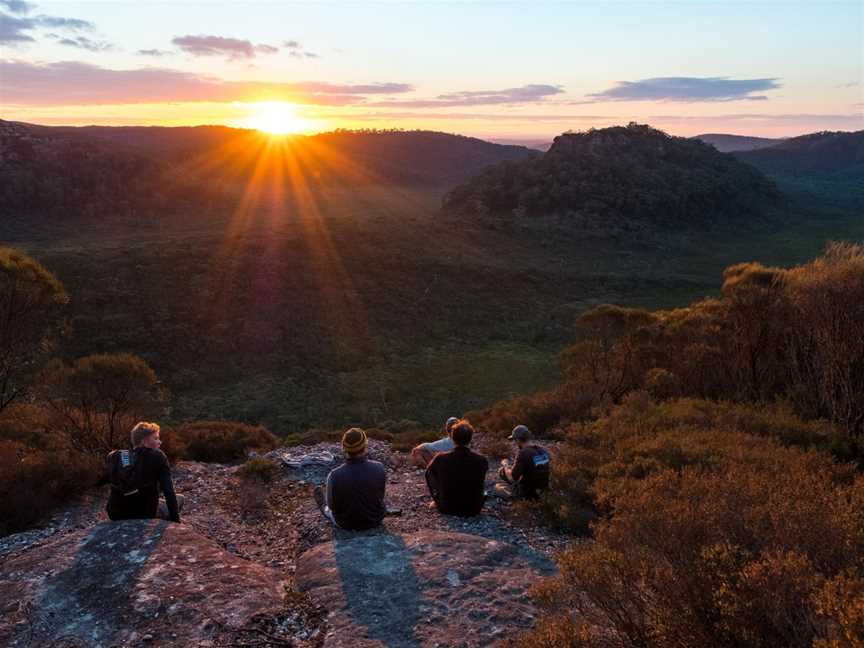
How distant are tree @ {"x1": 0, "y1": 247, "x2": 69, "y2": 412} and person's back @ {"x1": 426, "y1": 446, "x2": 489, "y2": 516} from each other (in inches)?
268

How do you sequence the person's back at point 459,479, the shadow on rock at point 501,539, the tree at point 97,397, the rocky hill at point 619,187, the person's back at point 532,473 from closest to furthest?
1. the shadow on rock at point 501,539
2. the person's back at point 459,479
3. the person's back at point 532,473
4. the tree at point 97,397
5. the rocky hill at point 619,187

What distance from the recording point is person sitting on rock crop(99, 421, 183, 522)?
20.0ft

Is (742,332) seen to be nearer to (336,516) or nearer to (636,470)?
(636,470)

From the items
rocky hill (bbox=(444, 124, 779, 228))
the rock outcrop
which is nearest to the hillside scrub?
the rock outcrop

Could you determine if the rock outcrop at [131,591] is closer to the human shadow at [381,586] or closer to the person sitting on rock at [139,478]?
the person sitting on rock at [139,478]

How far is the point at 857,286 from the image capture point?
366 inches

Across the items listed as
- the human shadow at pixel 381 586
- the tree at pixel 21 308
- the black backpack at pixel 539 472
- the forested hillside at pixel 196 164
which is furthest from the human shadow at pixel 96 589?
the forested hillside at pixel 196 164

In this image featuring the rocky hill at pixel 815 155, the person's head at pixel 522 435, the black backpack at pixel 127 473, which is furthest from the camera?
the rocky hill at pixel 815 155

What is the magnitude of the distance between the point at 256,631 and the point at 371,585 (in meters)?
0.93

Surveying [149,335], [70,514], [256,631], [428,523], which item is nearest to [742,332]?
[428,523]

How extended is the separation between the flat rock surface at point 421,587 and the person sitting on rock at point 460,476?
2.92 feet

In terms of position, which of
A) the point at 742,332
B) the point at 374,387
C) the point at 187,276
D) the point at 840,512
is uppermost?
the point at 840,512

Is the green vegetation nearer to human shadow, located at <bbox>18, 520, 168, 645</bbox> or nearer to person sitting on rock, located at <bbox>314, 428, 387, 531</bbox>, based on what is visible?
person sitting on rock, located at <bbox>314, 428, 387, 531</bbox>

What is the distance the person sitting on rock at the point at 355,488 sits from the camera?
638 centimetres
